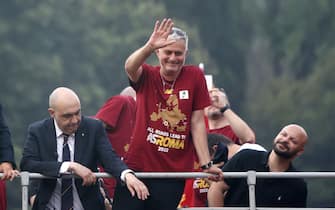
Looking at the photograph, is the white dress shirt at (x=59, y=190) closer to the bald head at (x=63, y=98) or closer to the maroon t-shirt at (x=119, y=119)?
the bald head at (x=63, y=98)

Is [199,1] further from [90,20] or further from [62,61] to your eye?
[62,61]

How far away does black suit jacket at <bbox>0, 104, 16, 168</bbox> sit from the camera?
12227mm

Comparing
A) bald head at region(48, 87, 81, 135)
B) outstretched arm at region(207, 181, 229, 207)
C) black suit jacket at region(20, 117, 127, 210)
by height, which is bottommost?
outstretched arm at region(207, 181, 229, 207)

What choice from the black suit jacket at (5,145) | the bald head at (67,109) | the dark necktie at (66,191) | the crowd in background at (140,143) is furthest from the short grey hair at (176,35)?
the black suit jacket at (5,145)

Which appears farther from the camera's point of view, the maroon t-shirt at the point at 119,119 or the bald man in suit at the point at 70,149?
the maroon t-shirt at the point at 119,119

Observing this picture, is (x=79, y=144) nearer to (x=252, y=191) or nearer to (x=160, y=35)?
(x=160, y=35)

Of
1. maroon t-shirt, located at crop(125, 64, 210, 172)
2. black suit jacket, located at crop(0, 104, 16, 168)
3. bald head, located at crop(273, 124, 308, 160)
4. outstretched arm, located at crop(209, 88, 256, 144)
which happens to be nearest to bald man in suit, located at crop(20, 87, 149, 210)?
black suit jacket, located at crop(0, 104, 16, 168)

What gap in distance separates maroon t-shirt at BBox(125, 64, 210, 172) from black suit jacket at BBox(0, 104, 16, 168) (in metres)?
0.93

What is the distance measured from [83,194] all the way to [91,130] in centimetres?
50

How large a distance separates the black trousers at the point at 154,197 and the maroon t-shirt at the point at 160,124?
4.7 inches

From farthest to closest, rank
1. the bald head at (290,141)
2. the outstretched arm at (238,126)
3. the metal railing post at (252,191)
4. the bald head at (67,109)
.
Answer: the outstretched arm at (238,126) < the bald head at (290,141) < the bald head at (67,109) < the metal railing post at (252,191)

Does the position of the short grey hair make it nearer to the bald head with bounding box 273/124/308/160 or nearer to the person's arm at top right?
the person's arm at top right

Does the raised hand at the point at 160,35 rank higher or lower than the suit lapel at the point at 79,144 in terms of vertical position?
higher

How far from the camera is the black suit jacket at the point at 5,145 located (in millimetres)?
12227
